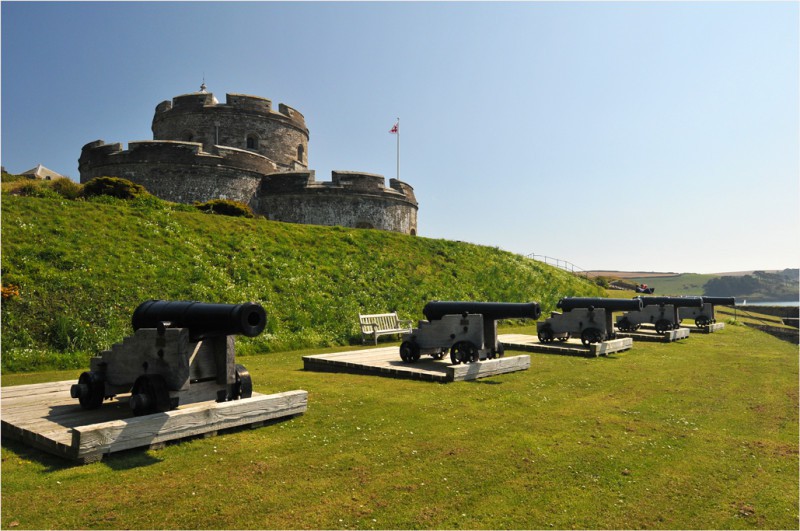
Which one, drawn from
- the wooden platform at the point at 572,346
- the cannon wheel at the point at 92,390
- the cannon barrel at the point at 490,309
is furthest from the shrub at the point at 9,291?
the wooden platform at the point at 572,346

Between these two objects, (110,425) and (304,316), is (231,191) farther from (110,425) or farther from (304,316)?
(110,425)

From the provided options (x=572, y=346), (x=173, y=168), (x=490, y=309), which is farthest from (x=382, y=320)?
(x=173, y=168)

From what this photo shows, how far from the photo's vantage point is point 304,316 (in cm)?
1650

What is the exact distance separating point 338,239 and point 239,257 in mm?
6540

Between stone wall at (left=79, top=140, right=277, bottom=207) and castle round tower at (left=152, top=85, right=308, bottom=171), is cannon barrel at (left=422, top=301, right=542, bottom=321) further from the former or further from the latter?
castle round tower at (left=152, top=85, right=308, bottom=171)

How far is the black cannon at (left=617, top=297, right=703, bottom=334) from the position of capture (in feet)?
61.2

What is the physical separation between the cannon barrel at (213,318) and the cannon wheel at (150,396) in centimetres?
62

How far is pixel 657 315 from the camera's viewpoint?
19125mm

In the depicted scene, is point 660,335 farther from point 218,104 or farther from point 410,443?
point 218,104

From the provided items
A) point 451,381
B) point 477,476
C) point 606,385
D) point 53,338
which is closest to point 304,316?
point 53,338

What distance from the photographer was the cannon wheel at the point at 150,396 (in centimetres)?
581

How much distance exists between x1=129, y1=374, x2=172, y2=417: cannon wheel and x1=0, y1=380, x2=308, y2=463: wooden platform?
0.57ft

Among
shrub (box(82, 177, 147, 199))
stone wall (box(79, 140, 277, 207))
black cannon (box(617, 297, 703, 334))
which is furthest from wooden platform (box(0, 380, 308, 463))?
stone wall (box(79, 140, 277, 207))

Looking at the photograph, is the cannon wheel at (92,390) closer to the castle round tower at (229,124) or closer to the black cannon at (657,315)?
the black cannon at (657,315)
